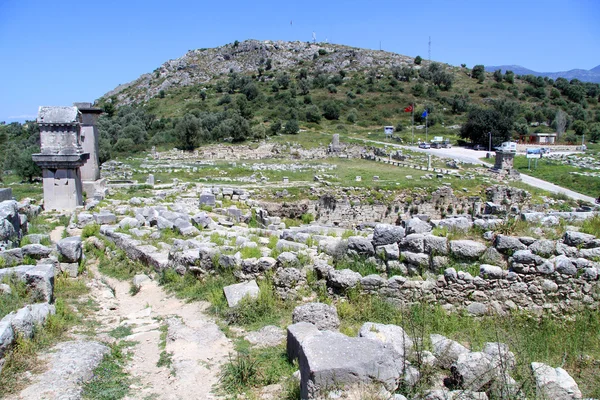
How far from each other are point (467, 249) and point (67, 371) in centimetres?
601

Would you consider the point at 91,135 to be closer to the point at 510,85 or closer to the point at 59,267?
the point at 59,267

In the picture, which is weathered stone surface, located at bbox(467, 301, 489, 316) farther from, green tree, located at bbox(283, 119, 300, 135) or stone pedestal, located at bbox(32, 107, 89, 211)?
green tree, located at bbox(283, 119, 300, 135)

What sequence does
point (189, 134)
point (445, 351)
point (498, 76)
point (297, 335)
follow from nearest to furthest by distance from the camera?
point (445, 351) → point (297, 335) → point (189, 134) → point (498, 76)

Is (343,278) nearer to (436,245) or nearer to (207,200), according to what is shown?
(436,245)

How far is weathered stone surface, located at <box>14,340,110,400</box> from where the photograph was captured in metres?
4.83

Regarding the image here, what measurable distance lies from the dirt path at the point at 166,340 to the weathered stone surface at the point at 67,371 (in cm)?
48

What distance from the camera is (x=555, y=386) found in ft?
14.6

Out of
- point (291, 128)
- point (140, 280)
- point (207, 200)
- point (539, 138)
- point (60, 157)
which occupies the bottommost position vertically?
point (140, 280)

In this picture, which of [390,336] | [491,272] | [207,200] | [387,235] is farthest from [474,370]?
[207,200]

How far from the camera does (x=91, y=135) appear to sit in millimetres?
19531

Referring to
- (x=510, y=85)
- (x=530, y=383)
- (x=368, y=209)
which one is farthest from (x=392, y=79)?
(x=530, y=383)

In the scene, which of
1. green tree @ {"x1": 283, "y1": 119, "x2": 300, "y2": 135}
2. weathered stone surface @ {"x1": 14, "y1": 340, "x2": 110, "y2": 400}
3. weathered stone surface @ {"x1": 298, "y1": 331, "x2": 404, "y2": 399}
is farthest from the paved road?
weathered stone surface @ {"x1": 14, "y1": 340, "x2": 110, "y2": 400}

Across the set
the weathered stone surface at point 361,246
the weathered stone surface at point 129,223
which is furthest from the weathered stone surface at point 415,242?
the weathered stone surface at point 129,223

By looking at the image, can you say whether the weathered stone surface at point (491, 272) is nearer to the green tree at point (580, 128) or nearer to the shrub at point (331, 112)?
the shrub at point (331, 112)
